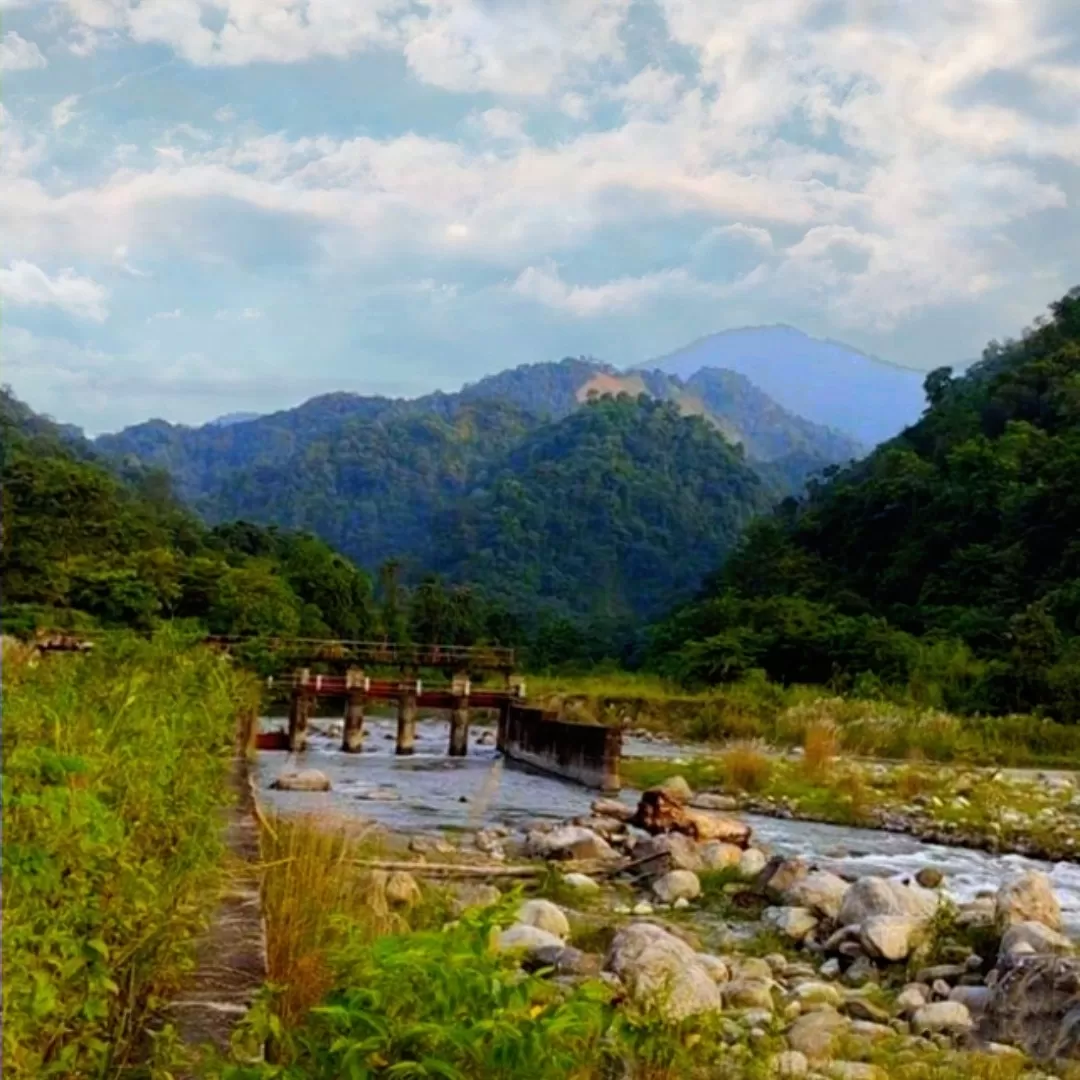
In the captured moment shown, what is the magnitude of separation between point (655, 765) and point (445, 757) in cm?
641

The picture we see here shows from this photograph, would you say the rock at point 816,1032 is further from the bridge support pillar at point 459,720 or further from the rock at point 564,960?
the bridge support pillar at point 459,720

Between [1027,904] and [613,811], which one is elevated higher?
[1027,904]

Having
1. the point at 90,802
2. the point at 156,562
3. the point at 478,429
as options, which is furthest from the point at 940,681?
the point at 478,429

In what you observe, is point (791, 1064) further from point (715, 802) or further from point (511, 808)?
point (511, 808)

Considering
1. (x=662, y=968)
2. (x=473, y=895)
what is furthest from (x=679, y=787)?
(x=662, y=968)

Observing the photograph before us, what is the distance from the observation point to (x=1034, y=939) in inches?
295

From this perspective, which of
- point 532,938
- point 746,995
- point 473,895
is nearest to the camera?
point 746,995

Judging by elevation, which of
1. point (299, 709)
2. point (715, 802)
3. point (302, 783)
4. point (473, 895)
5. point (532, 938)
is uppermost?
point (532, 938)

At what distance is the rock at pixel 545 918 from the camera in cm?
789

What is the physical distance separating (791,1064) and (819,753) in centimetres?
1356

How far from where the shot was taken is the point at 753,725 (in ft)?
82.6

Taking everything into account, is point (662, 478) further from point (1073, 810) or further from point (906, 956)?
point (906, 956)

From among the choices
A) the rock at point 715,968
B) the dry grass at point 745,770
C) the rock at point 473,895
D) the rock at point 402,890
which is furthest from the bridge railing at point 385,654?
the rock at point 715,968

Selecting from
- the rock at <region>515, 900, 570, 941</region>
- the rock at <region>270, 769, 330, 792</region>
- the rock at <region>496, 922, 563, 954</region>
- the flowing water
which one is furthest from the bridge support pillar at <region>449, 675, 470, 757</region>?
the rock at <region>496, 922, 563, 954</region>
